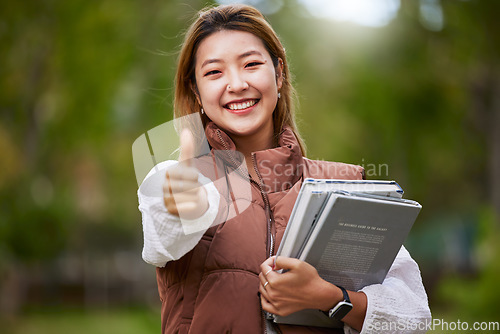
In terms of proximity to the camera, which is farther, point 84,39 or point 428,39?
point 84,39

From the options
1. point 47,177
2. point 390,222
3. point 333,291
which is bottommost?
point 47,177

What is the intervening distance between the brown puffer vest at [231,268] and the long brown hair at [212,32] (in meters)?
0.35

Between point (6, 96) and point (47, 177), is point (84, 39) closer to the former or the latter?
point (6, 96)

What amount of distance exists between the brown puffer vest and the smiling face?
0.55 ft

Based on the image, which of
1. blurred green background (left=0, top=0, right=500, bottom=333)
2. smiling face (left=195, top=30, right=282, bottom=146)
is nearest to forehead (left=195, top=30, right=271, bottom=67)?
smiling face (left=195, top=30, right=282, bottom=146)

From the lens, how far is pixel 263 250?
1957 mm

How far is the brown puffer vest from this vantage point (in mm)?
1869

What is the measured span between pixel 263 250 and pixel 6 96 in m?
13.5

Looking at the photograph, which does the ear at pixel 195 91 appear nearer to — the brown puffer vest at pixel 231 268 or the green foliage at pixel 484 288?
the brown puffer vest at pixel 231 268

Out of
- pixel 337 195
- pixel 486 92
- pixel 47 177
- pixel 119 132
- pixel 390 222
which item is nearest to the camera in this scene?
pixel 337 195

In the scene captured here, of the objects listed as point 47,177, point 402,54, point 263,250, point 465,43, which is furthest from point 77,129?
point 263,250

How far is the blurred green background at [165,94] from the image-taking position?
12688 mm

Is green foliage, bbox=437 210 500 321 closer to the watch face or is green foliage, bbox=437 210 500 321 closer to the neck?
the neck

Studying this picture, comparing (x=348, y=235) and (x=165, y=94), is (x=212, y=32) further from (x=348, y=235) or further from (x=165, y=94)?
(x=165, y=94)
